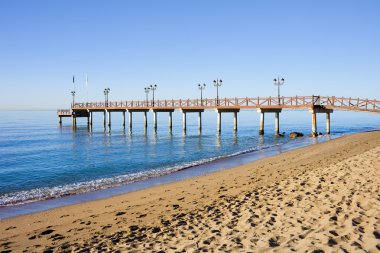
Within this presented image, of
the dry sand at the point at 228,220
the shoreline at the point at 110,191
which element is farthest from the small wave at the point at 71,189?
the dry sand at the point at 228,220

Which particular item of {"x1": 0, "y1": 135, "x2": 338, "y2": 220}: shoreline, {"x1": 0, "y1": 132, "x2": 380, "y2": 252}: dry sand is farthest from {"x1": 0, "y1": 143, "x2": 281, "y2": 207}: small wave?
{"x1": 0, "y1": 132, "x2": 380, "y2": 252}: dry sand

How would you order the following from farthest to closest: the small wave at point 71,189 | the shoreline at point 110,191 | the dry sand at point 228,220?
the small wave at point 71,189, the shoreline at point 110,191, the dry sand at point 228,220

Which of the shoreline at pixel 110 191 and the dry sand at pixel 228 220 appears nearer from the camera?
the dry sand at pixel 228 220

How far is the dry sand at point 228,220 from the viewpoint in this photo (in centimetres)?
568

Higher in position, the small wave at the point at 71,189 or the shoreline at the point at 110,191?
the shoreline at the point at 110,191

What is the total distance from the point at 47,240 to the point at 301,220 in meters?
5.64

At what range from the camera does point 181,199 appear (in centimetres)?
1048

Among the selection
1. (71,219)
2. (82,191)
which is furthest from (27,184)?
(71,219)

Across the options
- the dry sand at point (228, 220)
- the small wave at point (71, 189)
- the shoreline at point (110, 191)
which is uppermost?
the dry sand at point (228, 220)

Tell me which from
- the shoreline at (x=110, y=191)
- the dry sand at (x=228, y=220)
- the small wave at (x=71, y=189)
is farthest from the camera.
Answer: the small wave at (x=71, y=189)

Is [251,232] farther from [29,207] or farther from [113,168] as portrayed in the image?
[113,168]

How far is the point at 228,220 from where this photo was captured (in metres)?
7.14

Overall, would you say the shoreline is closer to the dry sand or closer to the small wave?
the small wave

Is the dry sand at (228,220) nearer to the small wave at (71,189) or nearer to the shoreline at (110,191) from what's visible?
the shoreline at (110,191)
